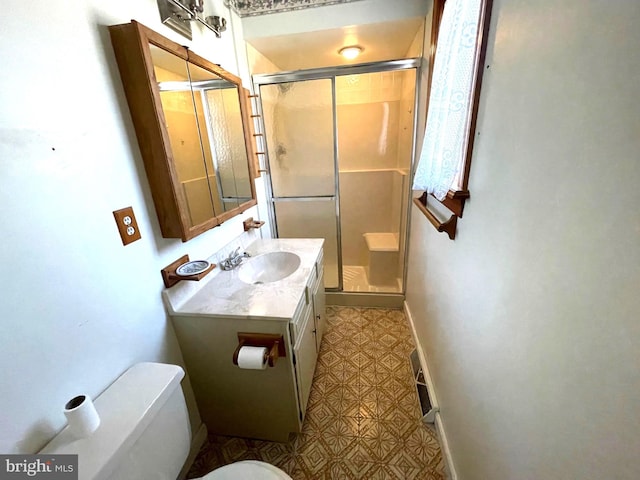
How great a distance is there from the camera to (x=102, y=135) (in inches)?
33.4

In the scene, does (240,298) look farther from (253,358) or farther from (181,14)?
(181,14)

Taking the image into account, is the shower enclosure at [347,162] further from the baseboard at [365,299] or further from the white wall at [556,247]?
the white wall at [556,247]

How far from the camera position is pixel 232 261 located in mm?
1521

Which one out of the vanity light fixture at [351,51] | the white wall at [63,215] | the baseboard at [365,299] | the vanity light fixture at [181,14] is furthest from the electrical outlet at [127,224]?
the vanity light fixture at [351,51]

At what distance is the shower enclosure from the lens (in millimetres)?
2078

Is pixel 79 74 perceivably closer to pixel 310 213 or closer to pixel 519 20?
pixel 519 20

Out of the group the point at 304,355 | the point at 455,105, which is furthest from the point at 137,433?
the point at 455,105

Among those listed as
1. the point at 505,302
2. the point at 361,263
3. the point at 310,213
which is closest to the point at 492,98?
the point at 505,302

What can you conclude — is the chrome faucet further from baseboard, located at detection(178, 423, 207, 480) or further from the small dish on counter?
baseboard, located at detection(178, 423, 207, 480)

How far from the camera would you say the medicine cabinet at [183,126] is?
90cm

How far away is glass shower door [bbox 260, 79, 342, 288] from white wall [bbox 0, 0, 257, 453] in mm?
1208

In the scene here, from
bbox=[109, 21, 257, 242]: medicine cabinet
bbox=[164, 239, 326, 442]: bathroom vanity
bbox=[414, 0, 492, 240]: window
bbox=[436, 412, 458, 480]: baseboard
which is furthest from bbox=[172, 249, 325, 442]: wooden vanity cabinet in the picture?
bbox=[414, 0, 492, 240]: window

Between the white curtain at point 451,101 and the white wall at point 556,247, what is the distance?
12 centimetres

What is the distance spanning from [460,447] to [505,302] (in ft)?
2.49
